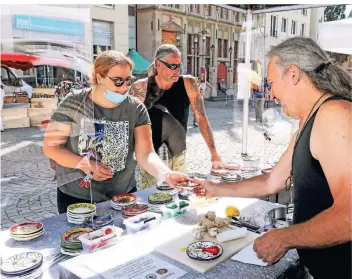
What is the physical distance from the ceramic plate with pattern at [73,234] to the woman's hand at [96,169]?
470 millimetres

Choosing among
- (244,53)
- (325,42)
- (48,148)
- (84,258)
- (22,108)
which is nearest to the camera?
(84,258)

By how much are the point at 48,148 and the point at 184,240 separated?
107 centimetres

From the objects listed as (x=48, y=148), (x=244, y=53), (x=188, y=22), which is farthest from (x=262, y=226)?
(x=188, y=22)

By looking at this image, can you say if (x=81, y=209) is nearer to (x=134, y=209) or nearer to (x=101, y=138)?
(x=134, y=209)

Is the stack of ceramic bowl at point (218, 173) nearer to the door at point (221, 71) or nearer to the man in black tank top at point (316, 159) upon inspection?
the man in black tank top at point (316, 159)

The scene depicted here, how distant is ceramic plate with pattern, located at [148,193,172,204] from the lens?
2014 millimetres

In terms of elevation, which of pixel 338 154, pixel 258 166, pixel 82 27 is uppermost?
pixel 82 27

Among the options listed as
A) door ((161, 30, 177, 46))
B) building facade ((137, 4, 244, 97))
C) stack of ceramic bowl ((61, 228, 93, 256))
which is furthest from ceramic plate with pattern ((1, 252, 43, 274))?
door ((161, 30, 177, 46))

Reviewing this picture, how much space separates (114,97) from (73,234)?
3.17 feet

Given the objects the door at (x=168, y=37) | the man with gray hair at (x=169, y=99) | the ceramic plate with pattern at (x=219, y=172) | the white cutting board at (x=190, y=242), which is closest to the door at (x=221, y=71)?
the door at (x=168, y=37)

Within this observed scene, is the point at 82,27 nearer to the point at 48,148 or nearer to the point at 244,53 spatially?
the point at 48,148

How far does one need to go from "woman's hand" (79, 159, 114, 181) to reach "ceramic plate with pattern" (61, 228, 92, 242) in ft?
1.54

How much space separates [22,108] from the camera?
5.63 ft

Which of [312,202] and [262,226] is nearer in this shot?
[312,202]
